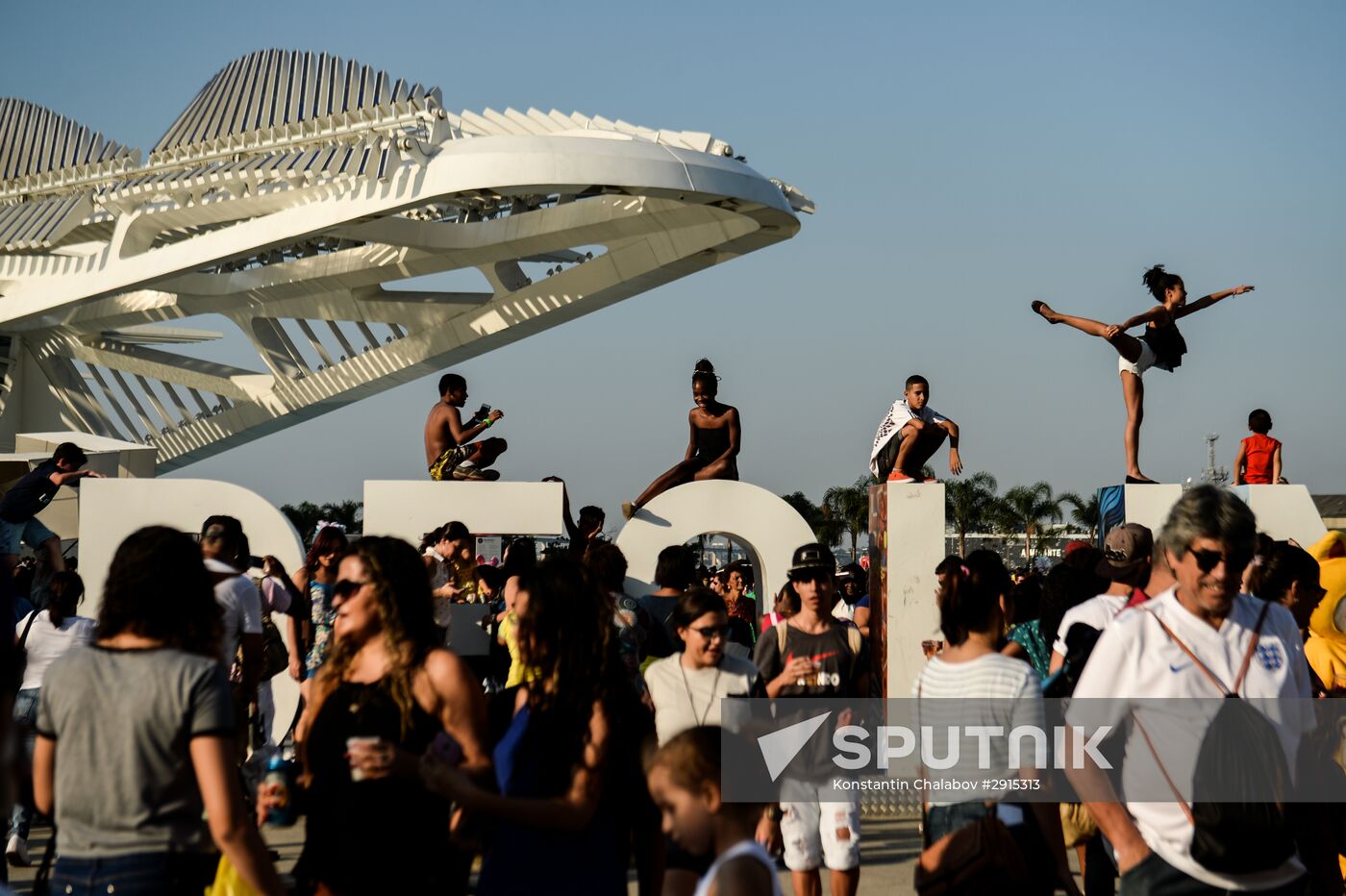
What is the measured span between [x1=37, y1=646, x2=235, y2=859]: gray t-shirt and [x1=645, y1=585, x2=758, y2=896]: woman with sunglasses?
220 centimetres

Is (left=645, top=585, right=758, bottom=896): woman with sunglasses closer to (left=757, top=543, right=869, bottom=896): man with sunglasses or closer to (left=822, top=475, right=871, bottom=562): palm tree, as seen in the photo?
(left=757, top=543, right=869, bottom=896): man with sunglasses

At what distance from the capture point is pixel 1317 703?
19.7 ft

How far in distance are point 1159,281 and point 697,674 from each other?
7035 millimetres

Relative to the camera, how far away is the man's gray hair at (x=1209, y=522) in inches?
157

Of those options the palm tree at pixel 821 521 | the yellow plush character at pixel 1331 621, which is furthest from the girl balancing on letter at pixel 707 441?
the palm tree at pixel 821 521

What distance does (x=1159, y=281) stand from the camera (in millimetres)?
11422

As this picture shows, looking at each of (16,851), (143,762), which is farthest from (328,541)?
(143,762)

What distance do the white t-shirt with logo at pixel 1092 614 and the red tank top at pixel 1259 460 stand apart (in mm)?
6283

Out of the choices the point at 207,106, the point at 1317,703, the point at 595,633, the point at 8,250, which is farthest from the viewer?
the point at 8,250

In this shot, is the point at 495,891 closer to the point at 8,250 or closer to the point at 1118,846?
the point at 1118,846

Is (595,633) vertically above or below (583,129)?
below

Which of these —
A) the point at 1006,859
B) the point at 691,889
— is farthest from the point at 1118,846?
the point at 691,889

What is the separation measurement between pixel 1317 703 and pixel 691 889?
300 cm

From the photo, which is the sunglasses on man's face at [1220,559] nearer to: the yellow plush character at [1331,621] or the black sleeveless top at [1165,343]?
the yellow plush character at [1331,621]
